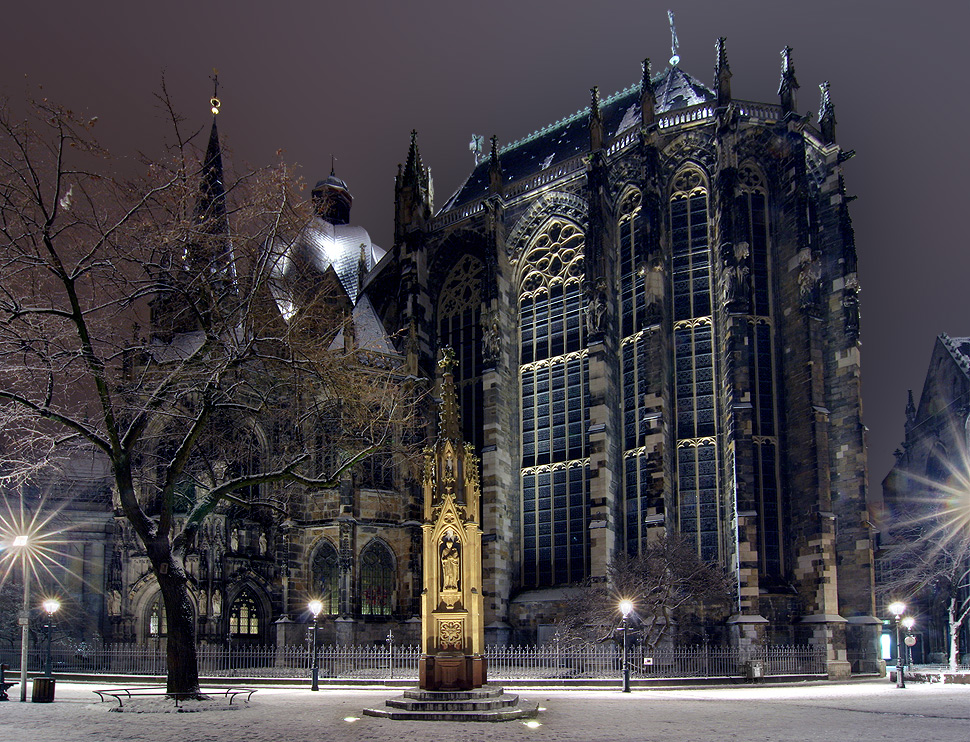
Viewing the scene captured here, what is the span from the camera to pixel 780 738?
1081 centimetres

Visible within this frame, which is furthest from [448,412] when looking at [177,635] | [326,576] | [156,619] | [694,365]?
[156,619]

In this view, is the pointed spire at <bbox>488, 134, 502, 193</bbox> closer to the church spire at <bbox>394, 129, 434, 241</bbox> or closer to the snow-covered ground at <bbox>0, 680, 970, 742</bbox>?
the church spire at <bbox>394, 129, 434, 241</bbox>

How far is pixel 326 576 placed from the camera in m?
32.3

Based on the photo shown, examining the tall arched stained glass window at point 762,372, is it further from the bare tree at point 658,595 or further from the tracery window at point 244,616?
the tracery window at point 244,616

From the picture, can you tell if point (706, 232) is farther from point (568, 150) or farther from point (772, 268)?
point (568, 150)

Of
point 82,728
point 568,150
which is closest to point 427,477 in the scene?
point 82,728

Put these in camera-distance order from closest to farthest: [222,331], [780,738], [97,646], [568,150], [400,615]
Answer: [780,738]
[222,331]
[97,646]
[400,615]
[568,150]

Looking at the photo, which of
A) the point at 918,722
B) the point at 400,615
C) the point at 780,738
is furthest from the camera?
the point at 400,615

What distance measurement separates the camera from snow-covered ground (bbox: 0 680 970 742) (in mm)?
11164

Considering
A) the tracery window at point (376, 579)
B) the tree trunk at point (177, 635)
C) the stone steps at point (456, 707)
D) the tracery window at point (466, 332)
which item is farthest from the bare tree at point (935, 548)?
the tree trunk at point (177, 635)

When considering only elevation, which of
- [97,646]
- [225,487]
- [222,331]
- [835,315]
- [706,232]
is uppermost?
[706,232]

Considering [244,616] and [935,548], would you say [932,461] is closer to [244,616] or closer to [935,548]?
[935,548]

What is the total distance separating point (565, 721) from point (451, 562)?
10.9 feet

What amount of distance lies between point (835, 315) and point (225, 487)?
22.6 metres
